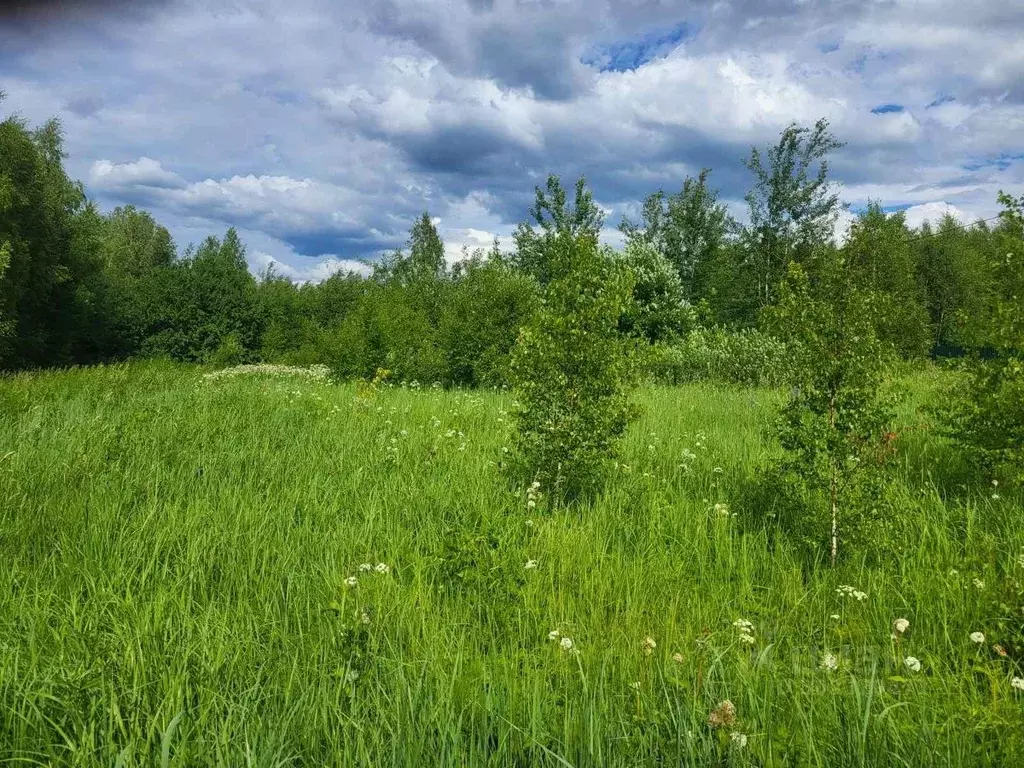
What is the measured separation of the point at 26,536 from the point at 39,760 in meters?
2.61

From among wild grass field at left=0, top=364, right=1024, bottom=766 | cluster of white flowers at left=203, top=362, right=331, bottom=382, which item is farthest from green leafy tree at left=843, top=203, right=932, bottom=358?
cluster of white flowers at left=203, top=362, right=331, bottom=382

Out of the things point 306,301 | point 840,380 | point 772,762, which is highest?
point 306,301

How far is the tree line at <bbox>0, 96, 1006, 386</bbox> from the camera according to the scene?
1880 centimetres

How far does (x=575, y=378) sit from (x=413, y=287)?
29560 mm

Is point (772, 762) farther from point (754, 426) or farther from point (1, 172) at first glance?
point (1, 172)

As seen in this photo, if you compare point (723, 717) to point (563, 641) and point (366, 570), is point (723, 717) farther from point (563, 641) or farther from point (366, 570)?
point (366, 570)

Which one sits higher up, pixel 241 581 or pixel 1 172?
pixel 1 172

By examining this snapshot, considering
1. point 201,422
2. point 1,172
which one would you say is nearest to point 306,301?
point 1,172

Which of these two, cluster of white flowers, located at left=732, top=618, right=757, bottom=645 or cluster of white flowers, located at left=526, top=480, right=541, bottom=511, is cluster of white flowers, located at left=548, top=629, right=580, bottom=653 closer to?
cluster of white flowers, located at left=732, top=618, right=757, bottom=645

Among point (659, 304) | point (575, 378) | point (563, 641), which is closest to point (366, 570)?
point (563, 641)

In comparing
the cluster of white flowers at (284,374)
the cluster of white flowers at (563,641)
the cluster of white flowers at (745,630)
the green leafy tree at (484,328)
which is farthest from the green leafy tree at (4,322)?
the cluster of white flowers at (745,630)

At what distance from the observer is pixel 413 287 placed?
112 feet

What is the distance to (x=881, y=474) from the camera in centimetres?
450

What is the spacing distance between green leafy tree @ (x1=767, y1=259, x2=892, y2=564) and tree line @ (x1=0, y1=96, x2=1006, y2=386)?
3.12 meters
